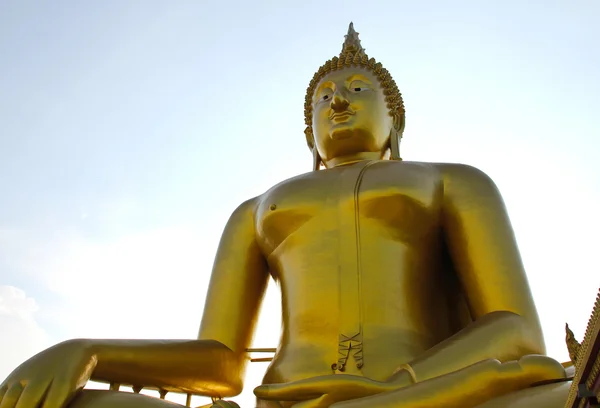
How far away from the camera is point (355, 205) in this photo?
3869mm

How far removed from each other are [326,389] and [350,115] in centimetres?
189

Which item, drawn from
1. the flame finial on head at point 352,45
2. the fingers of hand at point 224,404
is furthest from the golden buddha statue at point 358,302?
the flame finial on head at point 352,45

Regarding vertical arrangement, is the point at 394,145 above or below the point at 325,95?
below

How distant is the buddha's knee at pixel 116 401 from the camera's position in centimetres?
292

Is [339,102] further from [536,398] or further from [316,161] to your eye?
[536,398]

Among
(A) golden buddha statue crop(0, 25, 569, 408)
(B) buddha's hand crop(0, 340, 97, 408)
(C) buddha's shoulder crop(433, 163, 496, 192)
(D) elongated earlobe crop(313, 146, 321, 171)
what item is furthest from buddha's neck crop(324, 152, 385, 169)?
(B) buddha's hand crop(0, 340, 97, 408)

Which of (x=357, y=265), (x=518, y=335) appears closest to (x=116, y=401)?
(x=357, y=265)

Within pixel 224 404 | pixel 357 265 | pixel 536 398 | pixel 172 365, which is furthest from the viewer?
pixel 357 265

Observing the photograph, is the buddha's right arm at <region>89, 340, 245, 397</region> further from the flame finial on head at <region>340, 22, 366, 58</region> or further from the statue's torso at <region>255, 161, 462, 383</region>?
the flame finial on head at <region>340, 22, 366, 58</region>

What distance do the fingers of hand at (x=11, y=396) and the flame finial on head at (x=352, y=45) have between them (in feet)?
8.74

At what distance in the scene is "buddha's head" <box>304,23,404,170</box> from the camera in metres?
4.37

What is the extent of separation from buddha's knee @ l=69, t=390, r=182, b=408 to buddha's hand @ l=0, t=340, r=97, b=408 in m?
0.05

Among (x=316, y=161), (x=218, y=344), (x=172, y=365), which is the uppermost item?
(x=316, y=161)

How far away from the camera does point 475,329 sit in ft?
10.5
